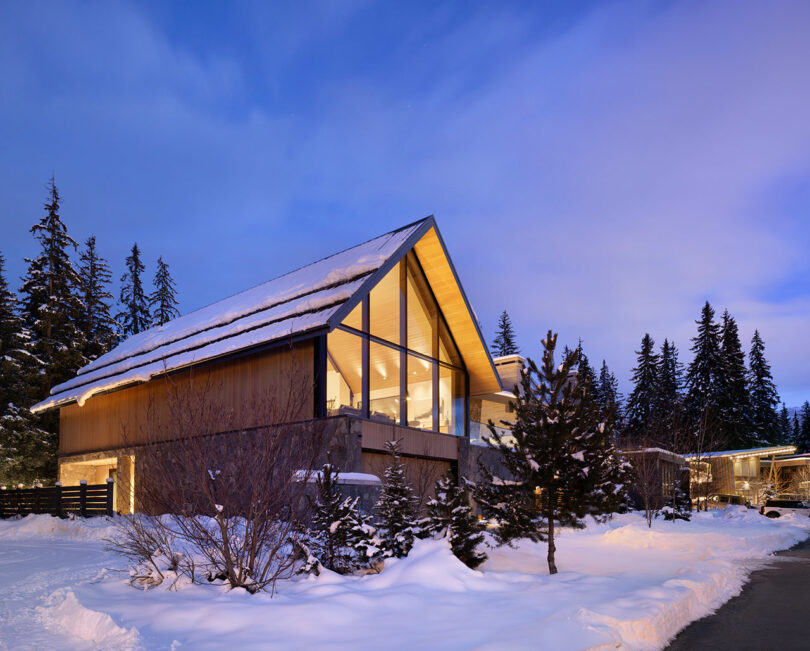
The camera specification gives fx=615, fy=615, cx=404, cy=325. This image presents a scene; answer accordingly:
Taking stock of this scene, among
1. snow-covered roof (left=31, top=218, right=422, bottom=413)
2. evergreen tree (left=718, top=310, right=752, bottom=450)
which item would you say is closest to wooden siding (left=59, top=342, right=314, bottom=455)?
snow-covered roof (left=31, top=218, right=422, bottom=413)

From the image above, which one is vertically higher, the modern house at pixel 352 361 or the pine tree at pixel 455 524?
the modern house at pixel 352 361

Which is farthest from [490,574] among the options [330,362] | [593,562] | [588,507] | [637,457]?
[637,457]

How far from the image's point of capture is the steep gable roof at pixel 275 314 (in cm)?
1505

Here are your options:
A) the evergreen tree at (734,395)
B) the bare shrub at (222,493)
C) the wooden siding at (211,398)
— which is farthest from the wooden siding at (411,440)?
the evergreen tree at (734,395)

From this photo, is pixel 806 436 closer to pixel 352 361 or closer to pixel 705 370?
pixel 705 370

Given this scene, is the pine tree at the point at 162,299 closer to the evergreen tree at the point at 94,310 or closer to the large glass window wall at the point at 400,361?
the evergreen tree at the point at 94,310

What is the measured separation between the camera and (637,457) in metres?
24.6

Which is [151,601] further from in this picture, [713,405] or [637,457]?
[713,405]

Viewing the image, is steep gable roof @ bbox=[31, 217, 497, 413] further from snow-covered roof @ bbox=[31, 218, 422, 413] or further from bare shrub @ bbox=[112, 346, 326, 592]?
bare shrub @ bbox=[112, 346, 326, 592]

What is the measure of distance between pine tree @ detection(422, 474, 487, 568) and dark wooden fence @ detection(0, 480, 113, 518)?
1172 cm

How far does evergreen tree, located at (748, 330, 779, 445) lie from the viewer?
57031 millimetres

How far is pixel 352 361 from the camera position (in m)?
15.9

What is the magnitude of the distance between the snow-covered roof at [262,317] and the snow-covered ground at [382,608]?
20.2ft

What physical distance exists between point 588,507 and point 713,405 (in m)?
49.1
